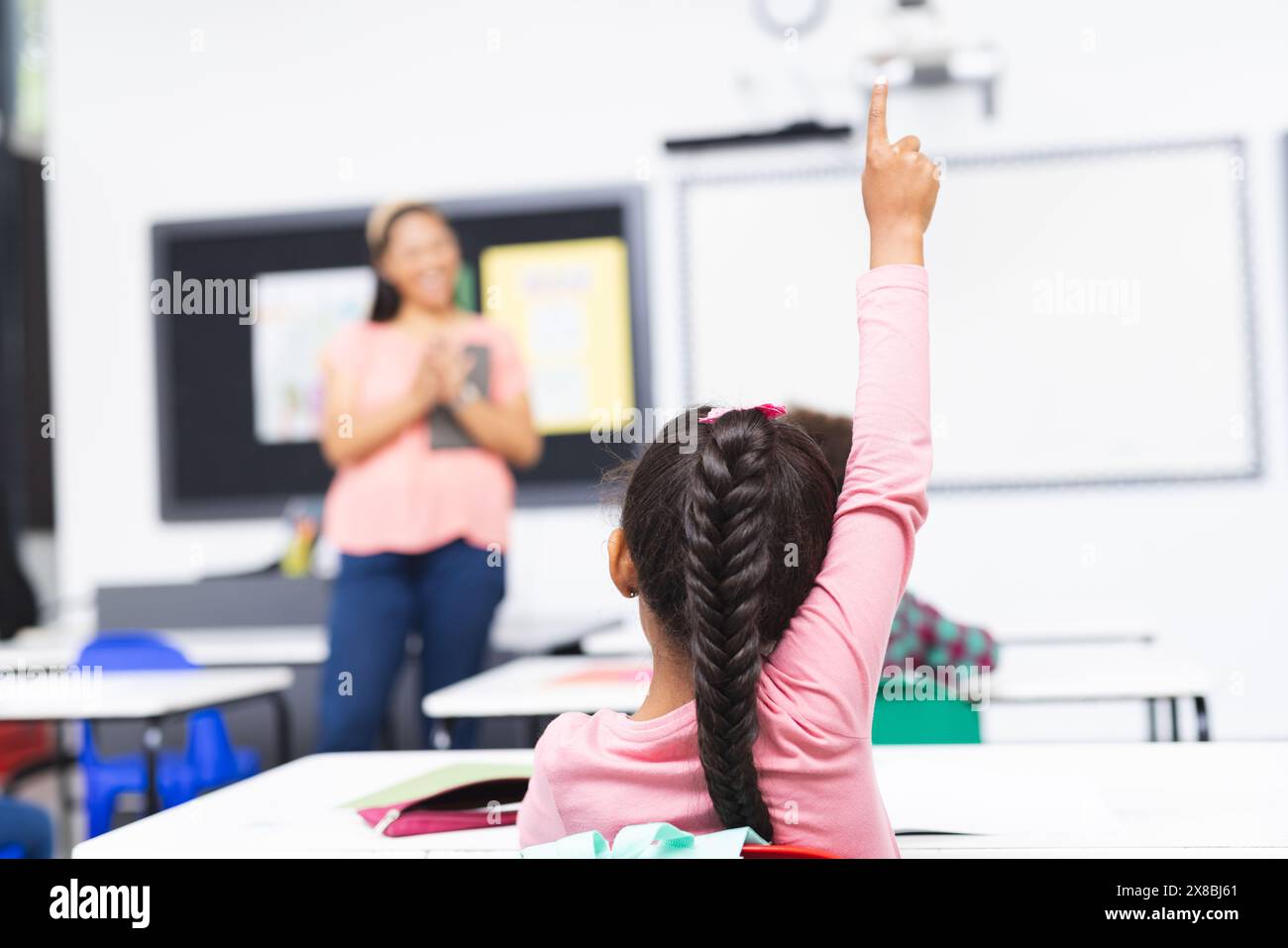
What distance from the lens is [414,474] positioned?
2625 millimetres

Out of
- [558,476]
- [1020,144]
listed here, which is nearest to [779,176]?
[1020,144]

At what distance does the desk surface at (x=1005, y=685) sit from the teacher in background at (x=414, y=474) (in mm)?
326

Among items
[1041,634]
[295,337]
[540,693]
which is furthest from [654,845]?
[295,337]

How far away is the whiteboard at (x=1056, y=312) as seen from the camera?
3.60m

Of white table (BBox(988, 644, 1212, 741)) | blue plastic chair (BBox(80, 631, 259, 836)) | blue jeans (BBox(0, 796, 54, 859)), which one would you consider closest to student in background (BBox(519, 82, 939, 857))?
white table (BBox(988, 644, 1212, 741))

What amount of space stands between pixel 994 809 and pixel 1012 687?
822 mm

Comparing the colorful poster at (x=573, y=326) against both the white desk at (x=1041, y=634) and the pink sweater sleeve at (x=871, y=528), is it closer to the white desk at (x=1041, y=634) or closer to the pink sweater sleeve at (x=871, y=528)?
the white desk at (x=1041, y=634)

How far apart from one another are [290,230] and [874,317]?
3470 millimetres

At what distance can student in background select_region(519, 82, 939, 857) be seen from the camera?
0.86m

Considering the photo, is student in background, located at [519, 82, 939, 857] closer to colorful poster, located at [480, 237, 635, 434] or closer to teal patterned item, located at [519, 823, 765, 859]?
teal patterned item, located at [519, 823, 765, 859]

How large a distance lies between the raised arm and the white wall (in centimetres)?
259

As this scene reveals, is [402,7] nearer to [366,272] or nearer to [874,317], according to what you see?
[366,272]
